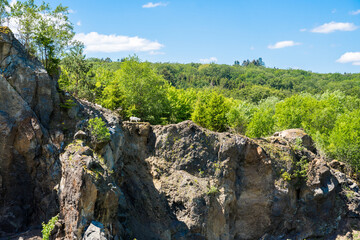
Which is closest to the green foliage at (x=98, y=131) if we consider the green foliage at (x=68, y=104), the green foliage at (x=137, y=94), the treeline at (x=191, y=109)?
the green foliage at (x=68, y=104)

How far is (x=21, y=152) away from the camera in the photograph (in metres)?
18.5

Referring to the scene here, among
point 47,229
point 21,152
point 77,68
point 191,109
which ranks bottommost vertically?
point 47,229

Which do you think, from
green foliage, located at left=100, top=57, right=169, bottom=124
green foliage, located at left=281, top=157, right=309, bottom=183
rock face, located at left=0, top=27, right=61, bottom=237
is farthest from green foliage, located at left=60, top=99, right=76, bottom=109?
green foliage, located at left=281, top=157, right=309, bottom=183

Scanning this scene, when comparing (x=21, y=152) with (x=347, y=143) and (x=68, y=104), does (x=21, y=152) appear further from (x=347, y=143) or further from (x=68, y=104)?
(x=347, y=143)

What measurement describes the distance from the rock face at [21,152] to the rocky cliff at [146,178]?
0.19ft

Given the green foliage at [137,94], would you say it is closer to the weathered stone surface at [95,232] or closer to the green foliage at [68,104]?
the green foliage at [68,104]

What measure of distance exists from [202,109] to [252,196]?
1971 cm

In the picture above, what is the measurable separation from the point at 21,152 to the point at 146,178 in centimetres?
933

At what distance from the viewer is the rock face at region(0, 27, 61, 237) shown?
59.1ft

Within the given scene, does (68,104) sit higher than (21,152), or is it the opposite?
(68,104)

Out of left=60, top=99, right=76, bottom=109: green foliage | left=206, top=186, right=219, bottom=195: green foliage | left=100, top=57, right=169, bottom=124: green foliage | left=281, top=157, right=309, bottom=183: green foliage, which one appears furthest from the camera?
left=100, top=57, right=169, bottom=124: green foliage

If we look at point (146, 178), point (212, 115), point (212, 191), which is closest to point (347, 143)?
point (212, 115)

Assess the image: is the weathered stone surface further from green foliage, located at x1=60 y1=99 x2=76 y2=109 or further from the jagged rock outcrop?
green foliage, located at x1=60 y1=99 x2=76 y2=109

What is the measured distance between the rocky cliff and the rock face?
0.06 m
